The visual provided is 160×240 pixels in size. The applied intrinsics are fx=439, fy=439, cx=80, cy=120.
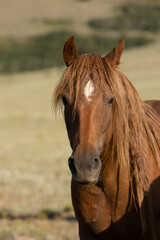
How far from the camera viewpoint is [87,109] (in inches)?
122

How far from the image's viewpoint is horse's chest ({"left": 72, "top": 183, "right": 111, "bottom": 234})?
140 inches

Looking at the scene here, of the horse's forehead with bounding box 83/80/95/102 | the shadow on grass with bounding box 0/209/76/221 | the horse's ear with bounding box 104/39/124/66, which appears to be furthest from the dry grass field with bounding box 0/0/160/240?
the horse's forehead with bounding box 83/80/95/102

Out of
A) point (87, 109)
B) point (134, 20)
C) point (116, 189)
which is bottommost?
point (116, 189)

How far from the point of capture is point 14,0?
87750 millimetres

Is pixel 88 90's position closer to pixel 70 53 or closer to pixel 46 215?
pixel 70 53

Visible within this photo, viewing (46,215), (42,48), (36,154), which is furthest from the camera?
(42,48)

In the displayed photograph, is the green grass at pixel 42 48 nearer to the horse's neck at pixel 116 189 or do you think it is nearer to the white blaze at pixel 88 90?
the horse's neck at pixel 116 189

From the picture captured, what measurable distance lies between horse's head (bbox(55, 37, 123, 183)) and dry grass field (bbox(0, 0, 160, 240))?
90 cm

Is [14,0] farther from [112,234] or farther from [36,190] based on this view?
[112,234]

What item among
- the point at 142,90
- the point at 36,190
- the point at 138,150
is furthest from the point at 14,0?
the point at 138,150

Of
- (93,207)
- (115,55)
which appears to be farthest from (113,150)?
(115,55)

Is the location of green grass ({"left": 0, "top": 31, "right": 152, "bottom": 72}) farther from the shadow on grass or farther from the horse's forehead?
the horse's forehead

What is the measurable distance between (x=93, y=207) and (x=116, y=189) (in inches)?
9.4

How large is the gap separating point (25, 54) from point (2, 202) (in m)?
54.7
